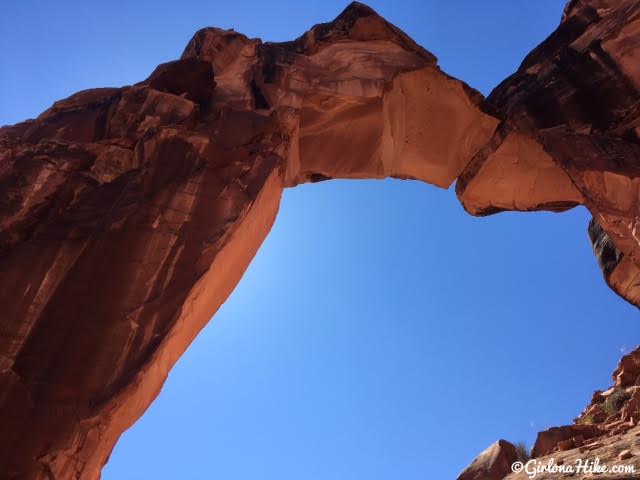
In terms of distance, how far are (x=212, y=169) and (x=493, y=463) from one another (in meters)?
8.72

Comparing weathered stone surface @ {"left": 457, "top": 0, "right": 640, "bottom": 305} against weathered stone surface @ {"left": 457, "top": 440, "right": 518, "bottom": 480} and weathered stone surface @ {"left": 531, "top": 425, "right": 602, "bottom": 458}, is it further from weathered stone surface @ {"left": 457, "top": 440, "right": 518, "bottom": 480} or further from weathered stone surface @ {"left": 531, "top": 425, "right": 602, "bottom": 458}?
weathered stone surface @ {"left": 457, "top": 440, "right": 518, "bottom": 480}

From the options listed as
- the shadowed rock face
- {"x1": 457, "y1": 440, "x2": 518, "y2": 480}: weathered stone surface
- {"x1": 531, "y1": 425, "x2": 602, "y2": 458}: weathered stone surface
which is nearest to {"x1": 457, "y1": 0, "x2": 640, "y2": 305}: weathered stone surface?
the shadowed rock face

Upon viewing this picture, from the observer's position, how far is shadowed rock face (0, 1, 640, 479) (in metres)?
6.98

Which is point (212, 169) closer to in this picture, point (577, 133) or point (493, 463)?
point (577, 133)

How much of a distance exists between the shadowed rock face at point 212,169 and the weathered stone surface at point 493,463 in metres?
5.11

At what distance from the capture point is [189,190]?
9.09 m

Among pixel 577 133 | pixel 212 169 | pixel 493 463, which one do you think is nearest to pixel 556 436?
pixel 493 463

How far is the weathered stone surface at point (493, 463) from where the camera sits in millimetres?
12062

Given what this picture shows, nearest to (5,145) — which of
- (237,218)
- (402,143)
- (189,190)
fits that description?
(189,190)

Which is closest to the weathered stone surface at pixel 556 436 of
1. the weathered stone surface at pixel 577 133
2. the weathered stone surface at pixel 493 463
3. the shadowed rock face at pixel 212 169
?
the weathered stone surface at pixel 493 463

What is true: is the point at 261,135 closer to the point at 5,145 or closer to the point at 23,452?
the point at 5,145

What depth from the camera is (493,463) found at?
12305 mm

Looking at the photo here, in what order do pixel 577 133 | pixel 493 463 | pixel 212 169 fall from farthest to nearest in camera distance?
pixel 493 463
pixel 577 133
pixel 212 169

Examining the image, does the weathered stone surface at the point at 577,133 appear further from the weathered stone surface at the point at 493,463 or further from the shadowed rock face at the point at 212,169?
the weathered stone surface at the point at 493,463
